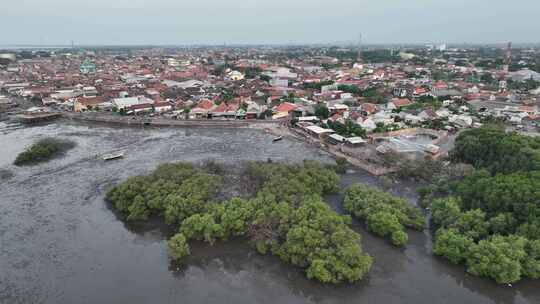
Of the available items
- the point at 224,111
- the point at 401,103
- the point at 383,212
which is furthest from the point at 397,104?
the point at 383,212

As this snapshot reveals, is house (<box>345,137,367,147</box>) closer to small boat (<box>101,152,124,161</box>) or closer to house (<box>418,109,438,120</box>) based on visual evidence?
house (<box>418,109,438,120</box>)

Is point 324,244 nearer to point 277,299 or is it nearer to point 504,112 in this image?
point 277,299

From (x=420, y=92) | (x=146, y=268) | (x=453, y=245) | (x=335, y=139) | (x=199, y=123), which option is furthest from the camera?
(x=420, y=92)

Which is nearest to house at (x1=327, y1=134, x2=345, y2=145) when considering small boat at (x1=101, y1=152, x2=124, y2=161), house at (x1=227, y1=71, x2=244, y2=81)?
small boat at (x1=101, y1=152, x2=124, y2=161)

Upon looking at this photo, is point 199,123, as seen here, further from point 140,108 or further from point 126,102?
point 126,102

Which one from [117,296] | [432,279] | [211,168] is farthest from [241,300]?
[211,168]
